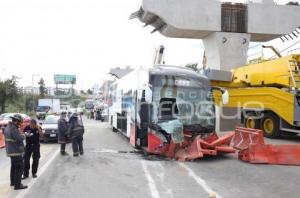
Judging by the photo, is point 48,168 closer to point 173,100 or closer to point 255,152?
point 173,100

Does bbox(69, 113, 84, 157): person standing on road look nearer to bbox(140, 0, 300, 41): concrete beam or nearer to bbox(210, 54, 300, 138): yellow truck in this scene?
bbox(210, 54, 300, 138): yellow truck

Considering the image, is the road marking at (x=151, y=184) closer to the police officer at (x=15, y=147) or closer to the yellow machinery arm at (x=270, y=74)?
the police officer at (x=15, y=147)

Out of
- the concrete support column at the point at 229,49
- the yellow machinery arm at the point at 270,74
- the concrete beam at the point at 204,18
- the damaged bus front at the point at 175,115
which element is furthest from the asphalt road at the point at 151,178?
the concrete support column at the point at 229,49

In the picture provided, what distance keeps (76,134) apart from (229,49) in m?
24.5

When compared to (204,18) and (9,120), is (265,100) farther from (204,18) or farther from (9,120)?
(204,18)

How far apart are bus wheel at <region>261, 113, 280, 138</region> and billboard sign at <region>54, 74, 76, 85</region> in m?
91.6

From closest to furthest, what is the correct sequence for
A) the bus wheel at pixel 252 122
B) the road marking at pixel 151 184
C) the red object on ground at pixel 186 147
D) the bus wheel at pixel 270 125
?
the road marking at pixel 151 184, the red object on ground at pixel 186 147, the bus wheel at pixel 270 125, the bus wheel at pixel 252 122

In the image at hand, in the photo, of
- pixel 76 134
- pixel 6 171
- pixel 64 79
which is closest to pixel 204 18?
pixel 76 134

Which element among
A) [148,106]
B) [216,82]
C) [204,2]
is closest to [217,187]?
[148,106]

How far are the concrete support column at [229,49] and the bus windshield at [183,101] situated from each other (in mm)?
22536

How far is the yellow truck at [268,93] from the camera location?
21.1m

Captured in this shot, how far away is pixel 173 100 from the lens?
624 inches

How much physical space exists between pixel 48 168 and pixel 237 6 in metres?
29.1

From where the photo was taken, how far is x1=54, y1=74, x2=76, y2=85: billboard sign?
11188 centimetres
